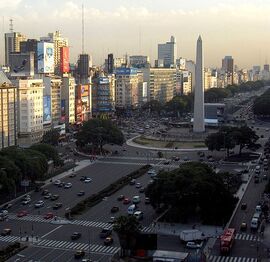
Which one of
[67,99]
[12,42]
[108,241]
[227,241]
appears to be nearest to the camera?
[227,241]

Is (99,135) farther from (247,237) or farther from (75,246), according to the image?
(247,237)

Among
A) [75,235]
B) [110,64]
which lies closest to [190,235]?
[75,235]

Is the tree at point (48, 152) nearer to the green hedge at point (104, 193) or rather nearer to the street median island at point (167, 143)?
the green hedge at point (104, 193)

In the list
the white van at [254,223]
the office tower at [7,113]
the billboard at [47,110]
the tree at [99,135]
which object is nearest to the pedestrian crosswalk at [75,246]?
the white van at [254,223]

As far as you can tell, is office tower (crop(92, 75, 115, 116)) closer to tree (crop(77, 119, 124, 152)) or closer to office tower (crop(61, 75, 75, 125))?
office tower (crop(61, 75, 75, 125))

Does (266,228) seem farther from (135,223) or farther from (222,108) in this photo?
(222,108)

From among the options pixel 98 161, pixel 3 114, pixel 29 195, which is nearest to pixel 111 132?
pixel 98 161
